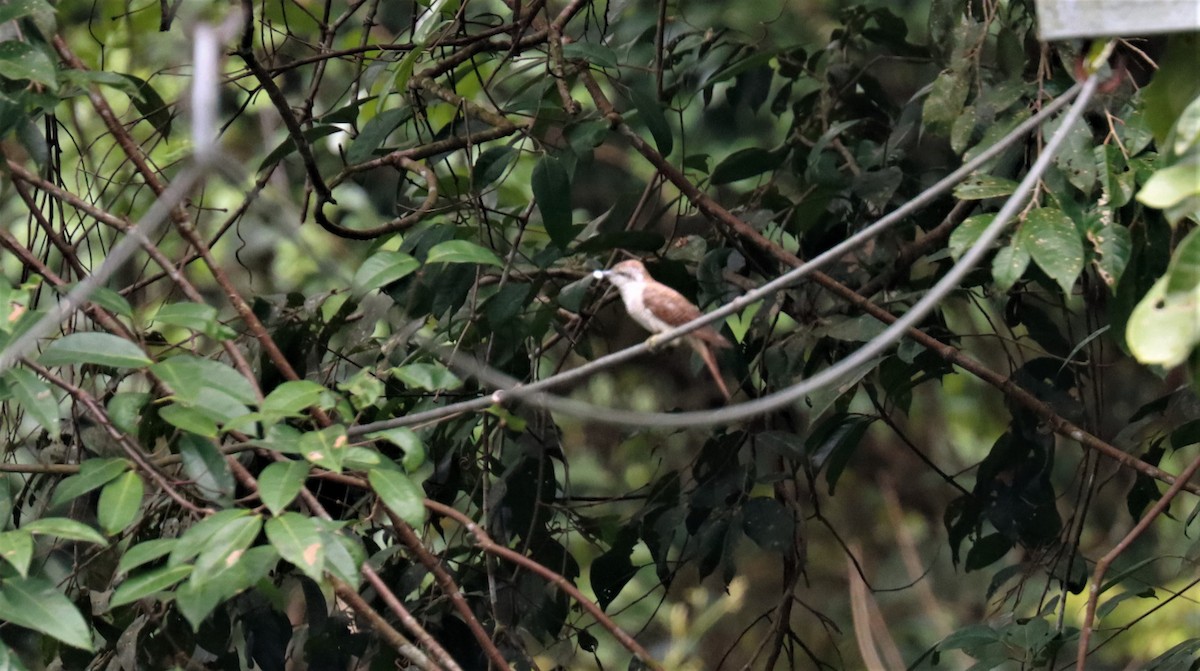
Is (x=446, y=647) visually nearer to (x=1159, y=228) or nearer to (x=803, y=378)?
(x=803, y=378)

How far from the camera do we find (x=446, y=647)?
3.12 meters

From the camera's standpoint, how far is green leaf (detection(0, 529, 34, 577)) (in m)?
1.96

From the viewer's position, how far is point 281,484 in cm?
206

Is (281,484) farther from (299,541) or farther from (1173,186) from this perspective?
(1173,186)

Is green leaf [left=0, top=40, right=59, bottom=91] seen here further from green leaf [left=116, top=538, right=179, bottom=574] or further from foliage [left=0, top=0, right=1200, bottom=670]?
green leaf [left=116, top=538, right=179, bottom=574]

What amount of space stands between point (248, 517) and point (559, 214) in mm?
1337

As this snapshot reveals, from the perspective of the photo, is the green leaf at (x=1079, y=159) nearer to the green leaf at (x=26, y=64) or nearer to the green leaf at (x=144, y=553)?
the green leaf at (x=144, y=553)

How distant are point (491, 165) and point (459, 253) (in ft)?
2.44

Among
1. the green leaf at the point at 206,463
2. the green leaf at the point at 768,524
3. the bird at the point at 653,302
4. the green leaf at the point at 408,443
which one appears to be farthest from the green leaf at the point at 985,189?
the green leaf at the point at 206,463

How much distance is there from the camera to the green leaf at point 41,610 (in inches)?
79.4

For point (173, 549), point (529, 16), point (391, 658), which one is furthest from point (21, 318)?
point (529, 16)

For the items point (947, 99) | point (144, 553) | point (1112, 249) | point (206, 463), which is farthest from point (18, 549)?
point (947, 99)

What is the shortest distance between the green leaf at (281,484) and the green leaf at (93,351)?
32 centimetres

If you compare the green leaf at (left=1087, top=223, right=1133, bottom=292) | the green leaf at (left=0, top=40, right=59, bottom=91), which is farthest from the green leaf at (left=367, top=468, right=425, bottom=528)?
the green leaf at (left=1087, top=223, right=1133, bottom=292)
